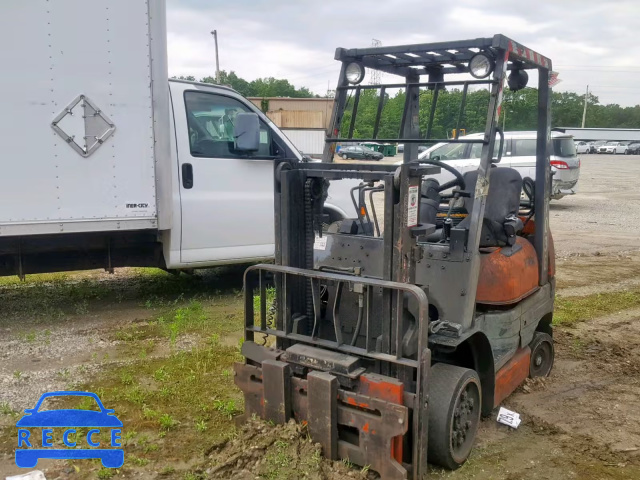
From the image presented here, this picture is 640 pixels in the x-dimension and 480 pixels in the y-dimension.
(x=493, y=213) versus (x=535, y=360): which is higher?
A: (x=493, y=213)

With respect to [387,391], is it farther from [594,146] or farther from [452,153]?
[594,146]

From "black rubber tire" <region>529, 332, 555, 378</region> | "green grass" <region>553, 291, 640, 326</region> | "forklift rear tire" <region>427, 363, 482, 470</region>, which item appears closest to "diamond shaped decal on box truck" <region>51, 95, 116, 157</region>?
"forklift rear tire" <region>427, 363, 482, 470</region>

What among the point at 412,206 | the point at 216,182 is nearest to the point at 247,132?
the point at 216,182

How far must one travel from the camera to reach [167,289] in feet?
25.6

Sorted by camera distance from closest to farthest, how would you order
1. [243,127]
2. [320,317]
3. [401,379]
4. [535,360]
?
1. [401,379]
2. [320,317]
3. [535,360]
4. [243,127]

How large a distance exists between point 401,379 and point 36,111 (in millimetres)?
4150

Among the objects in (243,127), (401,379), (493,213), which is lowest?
(401,379)

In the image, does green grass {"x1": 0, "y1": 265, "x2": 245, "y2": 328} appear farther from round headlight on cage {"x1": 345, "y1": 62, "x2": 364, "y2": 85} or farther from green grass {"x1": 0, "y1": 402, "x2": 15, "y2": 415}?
round headlight on cage {"x1": 345, "y1": 62, "x2": 364, "y2": 85}

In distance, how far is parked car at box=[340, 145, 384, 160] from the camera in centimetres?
440

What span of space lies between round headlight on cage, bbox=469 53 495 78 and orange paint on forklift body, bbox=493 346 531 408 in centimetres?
195

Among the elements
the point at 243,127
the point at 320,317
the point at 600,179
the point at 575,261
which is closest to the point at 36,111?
the point at 243,127

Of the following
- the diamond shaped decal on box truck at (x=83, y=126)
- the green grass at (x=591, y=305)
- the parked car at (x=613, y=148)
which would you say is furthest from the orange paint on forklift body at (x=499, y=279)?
the parked car at (x=613, y=148)

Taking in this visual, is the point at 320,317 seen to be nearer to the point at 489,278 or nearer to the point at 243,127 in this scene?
the point at 489,278

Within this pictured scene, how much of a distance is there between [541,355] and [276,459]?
8.72ft
